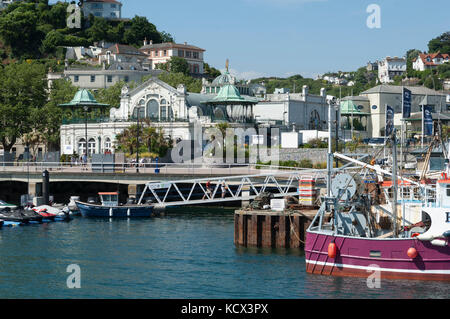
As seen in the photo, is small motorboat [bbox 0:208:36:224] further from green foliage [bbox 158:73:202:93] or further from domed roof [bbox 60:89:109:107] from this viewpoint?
Answer: green foliage [bbox 158:73:202:93]

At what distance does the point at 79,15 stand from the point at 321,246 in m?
157

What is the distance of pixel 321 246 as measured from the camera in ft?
156

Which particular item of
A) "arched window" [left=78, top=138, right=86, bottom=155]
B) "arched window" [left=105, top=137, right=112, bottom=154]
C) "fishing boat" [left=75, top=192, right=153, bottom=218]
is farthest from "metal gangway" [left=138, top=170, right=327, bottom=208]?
"arched window" [left=78, top=138, right=86, bottom=155]

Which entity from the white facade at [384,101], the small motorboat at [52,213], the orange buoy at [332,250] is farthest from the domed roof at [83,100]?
the orange buoy at [332,250]

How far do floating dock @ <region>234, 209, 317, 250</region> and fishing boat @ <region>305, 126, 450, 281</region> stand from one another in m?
7.32

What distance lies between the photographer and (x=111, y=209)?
8012 centimetres

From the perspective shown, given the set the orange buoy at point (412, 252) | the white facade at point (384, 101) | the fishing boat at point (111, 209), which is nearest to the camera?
the orange buoy at point (412, 252)

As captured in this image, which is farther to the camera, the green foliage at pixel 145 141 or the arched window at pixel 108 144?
the arched window at pixel 108 144

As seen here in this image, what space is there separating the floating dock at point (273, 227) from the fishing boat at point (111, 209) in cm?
2238

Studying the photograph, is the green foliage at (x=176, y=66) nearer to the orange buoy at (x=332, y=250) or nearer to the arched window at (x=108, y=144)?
the arched window at (x=108, y=144)

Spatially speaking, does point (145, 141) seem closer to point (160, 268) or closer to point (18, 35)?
point (160, 268)

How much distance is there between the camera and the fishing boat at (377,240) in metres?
45.5

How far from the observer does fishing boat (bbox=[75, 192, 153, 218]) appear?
8019cm
